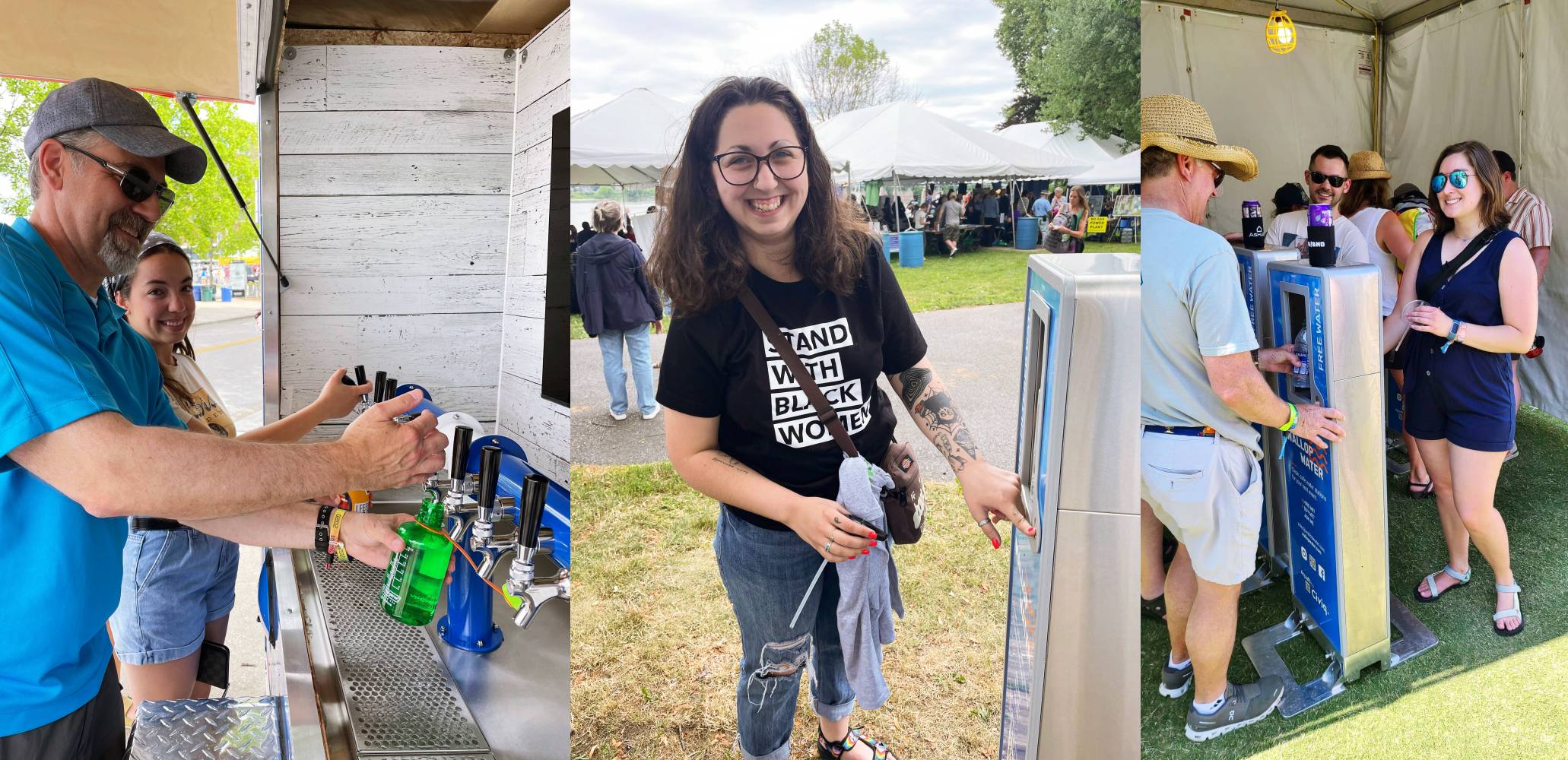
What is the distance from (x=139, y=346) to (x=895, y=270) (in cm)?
138

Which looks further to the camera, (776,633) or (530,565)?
(776,633)

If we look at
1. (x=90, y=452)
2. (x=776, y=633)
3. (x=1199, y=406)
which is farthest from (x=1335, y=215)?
(x=90, y=452)

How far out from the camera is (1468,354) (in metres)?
1.98

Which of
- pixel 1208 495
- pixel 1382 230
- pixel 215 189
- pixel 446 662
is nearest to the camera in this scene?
pixel 446 662

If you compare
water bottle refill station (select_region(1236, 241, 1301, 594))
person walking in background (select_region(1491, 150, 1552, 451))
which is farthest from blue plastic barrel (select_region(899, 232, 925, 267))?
person walking in background (select_region(1491, 150, 1552, 451))

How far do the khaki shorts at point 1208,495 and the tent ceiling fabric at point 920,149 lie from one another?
802 mm

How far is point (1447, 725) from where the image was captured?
6.80 feet

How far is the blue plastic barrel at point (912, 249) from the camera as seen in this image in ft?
3.75

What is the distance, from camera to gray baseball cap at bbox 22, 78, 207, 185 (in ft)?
3.79

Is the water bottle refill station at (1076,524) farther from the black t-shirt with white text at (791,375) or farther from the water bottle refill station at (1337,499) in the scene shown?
the water bottle refill station at (1337,499)

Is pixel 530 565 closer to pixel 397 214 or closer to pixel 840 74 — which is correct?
pixel 840 74

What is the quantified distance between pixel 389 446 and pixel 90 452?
336mm

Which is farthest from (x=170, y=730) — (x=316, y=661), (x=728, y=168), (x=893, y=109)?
(x=893, y=109)

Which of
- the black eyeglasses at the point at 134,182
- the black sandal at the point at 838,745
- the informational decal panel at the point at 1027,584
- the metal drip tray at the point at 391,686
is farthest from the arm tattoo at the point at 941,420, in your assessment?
the black eyeglasses at the point at 134,182
